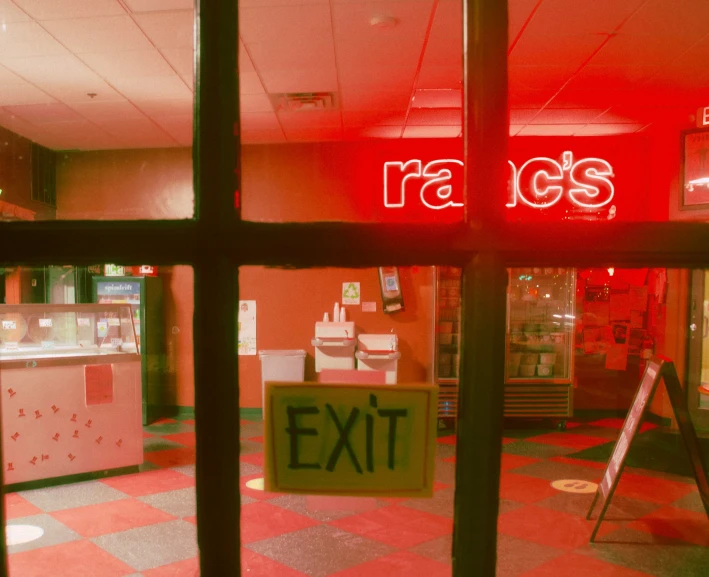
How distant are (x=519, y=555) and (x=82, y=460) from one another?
3.40 metres

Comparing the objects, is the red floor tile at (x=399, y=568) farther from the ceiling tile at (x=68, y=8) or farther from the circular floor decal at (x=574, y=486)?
the ceiling tile at (x=68, y=8)

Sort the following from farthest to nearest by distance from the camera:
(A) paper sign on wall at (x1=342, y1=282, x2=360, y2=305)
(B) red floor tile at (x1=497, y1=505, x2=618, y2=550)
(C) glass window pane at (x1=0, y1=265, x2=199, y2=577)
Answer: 1. (A) paper sign on wall at (x1=342, y1=282, x2=360, y2=305)
2. (B) red floor tile at (x1=497, y1=505, x2=618, y2=550)
3. (C) glass window pane at (x1=0, y1=265, x2=199, y2=577)

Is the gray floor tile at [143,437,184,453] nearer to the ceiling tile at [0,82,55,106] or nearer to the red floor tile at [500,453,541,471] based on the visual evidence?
the red floor tile at [500,453,541,471]

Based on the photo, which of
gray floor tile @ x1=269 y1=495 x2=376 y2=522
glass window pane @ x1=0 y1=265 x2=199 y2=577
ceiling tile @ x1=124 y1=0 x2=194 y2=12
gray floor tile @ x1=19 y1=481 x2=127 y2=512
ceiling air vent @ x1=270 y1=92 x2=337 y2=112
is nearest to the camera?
glass window pane @ x1=0 y1=265 x2=199 y2=577

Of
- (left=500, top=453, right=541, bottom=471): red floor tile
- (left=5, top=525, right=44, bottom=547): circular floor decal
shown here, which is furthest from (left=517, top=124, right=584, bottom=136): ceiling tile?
(left=5, top=525, right=44, bottom=547): circular floor decal

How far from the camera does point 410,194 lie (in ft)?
21.2

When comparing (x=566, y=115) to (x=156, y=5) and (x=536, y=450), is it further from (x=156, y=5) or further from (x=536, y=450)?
(x=156, y=5)

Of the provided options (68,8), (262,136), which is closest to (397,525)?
(68,8)

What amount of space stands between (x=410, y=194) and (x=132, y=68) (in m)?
3.28

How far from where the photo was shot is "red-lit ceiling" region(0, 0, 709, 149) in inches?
147

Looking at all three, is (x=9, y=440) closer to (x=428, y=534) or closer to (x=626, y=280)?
(x=428, y=534)

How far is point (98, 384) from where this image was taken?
14.3ft

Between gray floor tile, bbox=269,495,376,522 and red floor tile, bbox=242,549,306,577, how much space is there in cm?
55

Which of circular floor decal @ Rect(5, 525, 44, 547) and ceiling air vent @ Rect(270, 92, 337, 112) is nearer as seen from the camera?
circular floor decal @ Rect(5, 525, 44, 547)
